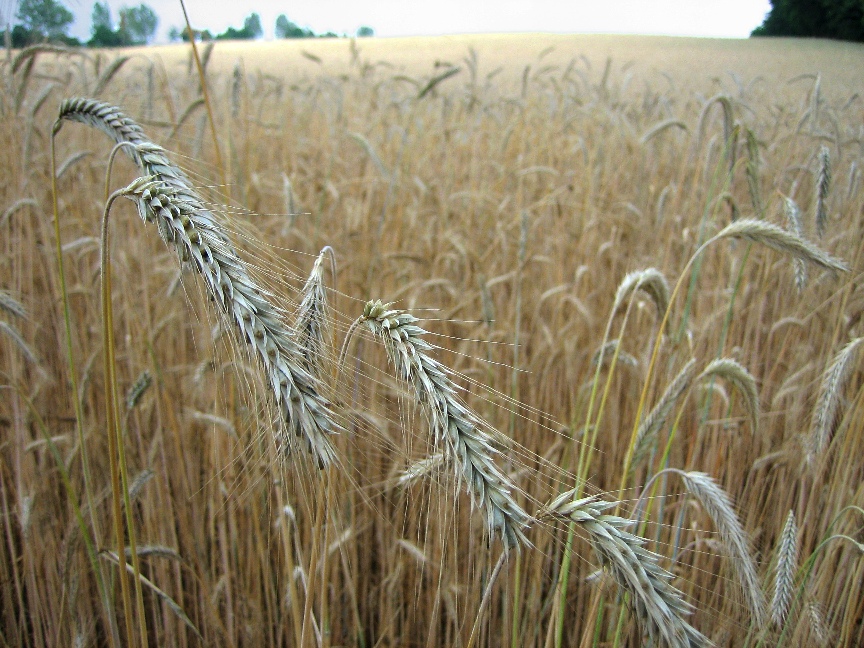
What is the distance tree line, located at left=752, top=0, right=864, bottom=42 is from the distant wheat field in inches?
6.2

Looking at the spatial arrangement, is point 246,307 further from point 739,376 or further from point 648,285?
point 739,376

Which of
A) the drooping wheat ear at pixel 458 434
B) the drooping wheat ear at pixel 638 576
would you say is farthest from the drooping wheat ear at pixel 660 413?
the drooping wheat ear at pixel 458 434

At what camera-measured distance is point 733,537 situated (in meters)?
1.06

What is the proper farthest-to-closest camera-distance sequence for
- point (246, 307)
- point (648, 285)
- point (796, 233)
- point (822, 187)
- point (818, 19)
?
point (818, 19) < point (822, 187) < point (796, 233) < point (648, 285) < point (246, 307)

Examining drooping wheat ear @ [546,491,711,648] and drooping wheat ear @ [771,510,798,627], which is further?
drooping wheat ear @ [771,510,798,627]

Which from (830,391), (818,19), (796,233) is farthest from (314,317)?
(818,19)

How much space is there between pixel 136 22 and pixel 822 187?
9.47 feet

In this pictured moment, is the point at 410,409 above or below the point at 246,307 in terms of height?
below

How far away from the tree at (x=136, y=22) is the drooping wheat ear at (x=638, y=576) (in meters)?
2.83

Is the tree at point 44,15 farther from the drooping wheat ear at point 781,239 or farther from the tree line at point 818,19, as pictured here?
the tree line at point 818,19

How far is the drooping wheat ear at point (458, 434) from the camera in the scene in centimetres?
59

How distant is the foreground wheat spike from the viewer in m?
0.59

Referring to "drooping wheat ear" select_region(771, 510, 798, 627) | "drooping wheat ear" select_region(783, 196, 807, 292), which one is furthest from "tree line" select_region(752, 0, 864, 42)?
"drooping wheat ear" select_region(771, 510, 798, 627)

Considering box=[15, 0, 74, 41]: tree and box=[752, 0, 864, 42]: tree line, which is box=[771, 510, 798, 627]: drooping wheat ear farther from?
box=[752, 0, 864, 42]: tree line
